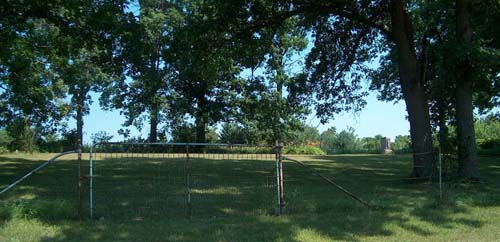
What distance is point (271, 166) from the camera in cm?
2194

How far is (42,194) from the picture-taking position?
12469 millimetres

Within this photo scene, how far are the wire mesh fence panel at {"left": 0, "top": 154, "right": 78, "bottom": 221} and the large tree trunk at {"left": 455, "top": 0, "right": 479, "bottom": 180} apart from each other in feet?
38.6

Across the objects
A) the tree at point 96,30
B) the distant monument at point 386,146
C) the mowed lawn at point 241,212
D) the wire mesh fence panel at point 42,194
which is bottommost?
the mowed lawn at point 241,212

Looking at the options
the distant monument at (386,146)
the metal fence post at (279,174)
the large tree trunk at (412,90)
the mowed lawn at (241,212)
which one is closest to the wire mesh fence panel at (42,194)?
the mowed lawn at (241,212)

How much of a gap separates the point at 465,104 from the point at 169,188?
9979mm

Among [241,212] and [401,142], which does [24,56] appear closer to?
[241,212]

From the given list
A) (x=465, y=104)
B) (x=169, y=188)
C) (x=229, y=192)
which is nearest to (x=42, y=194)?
(x=169, y=188)

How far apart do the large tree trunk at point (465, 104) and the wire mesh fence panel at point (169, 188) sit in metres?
6.20

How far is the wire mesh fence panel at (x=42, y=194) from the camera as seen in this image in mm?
9031

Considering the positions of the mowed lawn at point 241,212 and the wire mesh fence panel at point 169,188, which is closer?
the mowed lawn at point 241,212

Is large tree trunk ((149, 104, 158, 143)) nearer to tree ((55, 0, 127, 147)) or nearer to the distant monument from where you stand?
the distant monument

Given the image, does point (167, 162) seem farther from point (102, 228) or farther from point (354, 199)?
point (102, 228)

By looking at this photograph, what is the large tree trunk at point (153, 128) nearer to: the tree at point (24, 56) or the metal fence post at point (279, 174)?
the tree at point (24, 56)

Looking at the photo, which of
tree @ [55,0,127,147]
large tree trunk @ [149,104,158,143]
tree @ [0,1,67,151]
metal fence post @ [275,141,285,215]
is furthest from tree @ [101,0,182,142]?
metal fence post @ [275,141,285,215]
